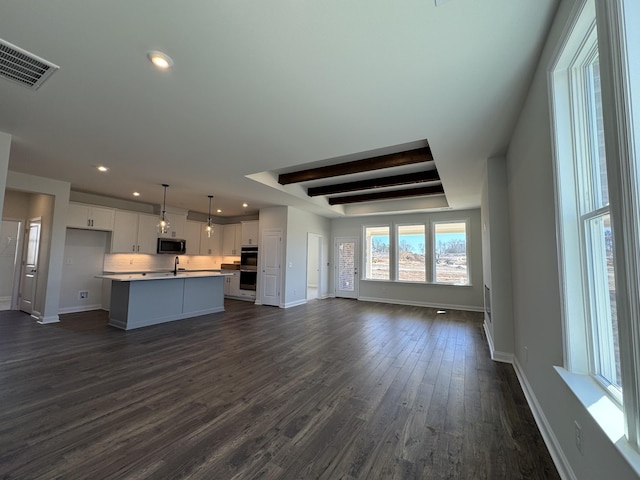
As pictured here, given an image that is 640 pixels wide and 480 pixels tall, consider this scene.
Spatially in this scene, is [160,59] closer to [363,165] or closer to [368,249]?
[363,165]

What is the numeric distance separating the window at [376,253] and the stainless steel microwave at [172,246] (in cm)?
548

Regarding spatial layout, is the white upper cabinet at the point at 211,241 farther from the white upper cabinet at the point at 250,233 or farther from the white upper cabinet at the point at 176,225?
the white upper cabinet at the point at 250,233

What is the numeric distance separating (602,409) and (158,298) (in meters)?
5.94

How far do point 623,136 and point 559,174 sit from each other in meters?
0.75

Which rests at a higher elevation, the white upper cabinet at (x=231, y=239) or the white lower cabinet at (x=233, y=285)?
the white upper cabinet at (x=231, y=239)

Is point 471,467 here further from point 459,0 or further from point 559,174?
point 459,0

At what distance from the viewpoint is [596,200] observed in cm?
147

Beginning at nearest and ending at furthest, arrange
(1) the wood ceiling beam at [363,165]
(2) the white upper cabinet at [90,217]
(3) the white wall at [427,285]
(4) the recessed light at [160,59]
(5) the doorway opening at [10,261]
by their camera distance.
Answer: (4) the recessed light at [160,59] → (1) the wood ceiling beam at [363,165] → (2) the white upper cabinet at [90,217] → (5) the doorway opening at [10,261] → (3) the white wall at [427,285]

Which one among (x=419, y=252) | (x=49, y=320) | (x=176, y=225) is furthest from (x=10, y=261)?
(x=419, y=252)

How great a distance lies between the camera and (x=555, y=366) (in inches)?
68.8

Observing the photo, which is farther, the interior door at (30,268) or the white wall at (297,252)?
A: the white wall at (297,252)

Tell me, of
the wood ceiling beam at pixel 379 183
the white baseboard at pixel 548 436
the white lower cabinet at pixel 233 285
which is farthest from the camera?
the white lower cabinet at pixel 233 285

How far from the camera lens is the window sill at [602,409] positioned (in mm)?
975

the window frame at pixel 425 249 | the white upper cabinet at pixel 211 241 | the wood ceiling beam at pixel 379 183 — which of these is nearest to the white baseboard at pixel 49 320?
the white upper cabinet at pixel 211 241
